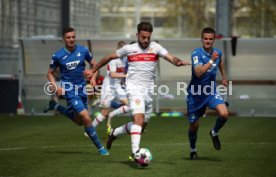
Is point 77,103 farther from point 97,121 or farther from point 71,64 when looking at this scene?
point 97,121

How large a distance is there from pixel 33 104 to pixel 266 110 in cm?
830

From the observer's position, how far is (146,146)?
17672 mm

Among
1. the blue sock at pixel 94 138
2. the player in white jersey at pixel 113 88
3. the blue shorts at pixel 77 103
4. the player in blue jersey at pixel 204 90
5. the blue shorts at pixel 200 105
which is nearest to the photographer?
the player in blue jersey at pixel 204 90

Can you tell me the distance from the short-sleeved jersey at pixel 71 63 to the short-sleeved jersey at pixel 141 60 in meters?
2.17

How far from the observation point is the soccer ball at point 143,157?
44.5ft

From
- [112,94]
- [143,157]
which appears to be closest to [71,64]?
[143,157]

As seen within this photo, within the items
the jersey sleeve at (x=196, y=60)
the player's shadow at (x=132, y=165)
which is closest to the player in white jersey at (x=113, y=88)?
the jersey sleeve at (x=196, y=60)

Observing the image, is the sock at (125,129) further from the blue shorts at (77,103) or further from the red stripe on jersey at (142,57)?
the red stripe on jersey at (142,57)

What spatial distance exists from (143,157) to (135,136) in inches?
21.2

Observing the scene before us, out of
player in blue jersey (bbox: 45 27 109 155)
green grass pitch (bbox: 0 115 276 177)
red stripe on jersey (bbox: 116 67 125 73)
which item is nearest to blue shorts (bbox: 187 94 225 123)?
green grass pitch (bbox: 0 115 276 177)

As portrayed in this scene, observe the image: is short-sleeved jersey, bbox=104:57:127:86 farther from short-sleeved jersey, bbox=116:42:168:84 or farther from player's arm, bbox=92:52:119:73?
short-sleeved jersey, bbox=116:42:168:84

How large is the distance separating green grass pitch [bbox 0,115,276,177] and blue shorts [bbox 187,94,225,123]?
2.57ft

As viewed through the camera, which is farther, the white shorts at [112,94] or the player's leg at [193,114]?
the white shorts at [112,94]

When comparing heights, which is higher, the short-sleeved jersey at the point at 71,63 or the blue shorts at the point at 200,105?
the short-sleeved jersey at the point at 71,63
